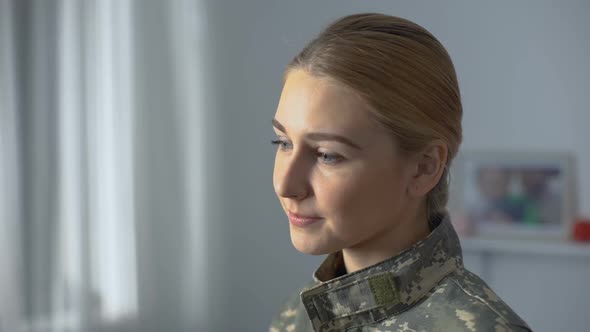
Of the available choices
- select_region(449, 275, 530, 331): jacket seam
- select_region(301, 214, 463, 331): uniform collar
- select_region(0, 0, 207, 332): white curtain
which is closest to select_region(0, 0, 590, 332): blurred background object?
select_region(0, 0, 207, 332): white curtain

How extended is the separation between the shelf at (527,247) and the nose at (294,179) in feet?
8.29

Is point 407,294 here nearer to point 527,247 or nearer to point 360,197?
point 360,197

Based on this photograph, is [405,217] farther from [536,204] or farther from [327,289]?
[536,204]

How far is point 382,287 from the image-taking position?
110 centimetres

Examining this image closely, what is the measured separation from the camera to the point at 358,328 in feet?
3.69

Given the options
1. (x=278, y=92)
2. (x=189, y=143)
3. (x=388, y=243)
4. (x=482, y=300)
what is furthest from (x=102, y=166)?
(x=482, y=300)

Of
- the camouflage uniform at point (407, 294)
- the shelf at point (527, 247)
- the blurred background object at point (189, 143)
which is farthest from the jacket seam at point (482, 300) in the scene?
the shelf at point (527, 247)

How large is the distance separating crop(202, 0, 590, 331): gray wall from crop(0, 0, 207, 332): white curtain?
0.56ft

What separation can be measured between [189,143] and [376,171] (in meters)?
2.40

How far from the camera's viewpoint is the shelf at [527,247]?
10.9ft

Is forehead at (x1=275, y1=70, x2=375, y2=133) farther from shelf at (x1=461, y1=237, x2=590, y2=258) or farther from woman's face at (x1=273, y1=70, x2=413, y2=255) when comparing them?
shelf at (x1=461, y1=237, x2=590, y2=258)

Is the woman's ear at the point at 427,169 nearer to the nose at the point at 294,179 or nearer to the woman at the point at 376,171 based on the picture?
the woman at the point at 376,171

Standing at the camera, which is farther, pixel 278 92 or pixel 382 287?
pixel 278 92

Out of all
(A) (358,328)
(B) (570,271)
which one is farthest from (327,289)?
(B) (570,271)
